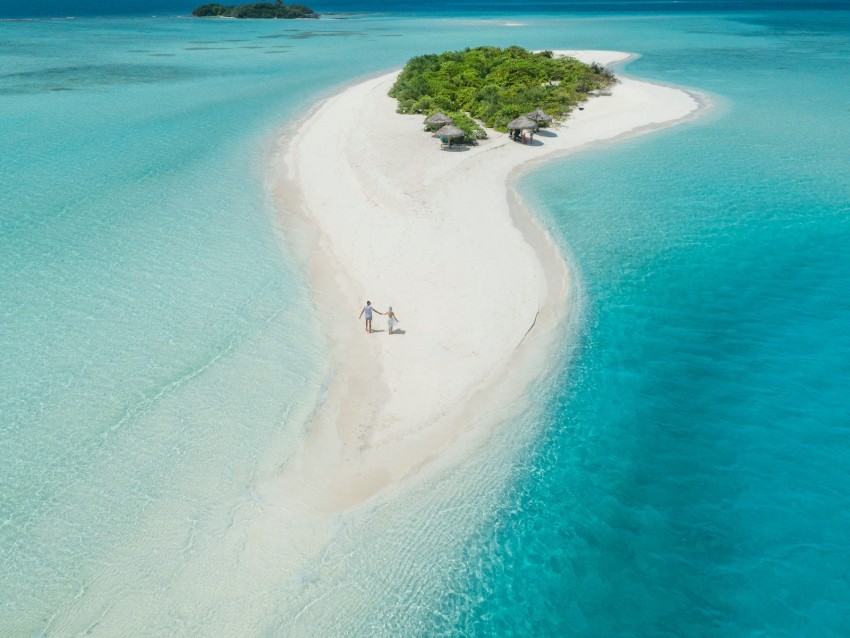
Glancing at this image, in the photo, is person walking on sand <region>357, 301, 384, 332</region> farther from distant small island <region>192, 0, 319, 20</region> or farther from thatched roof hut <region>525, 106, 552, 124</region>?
distant small island <region>192, 0, 319, 20</region>

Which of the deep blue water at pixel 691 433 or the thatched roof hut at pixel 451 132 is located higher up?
the thatched roof hut at pixel 451 132

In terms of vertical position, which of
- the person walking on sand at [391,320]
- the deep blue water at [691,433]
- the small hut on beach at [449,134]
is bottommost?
the deep blue water at [691,433]

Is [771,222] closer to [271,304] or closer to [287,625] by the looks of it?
[271,304]

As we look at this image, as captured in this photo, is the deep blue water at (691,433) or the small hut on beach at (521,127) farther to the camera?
the small hut on beach at (521,127)

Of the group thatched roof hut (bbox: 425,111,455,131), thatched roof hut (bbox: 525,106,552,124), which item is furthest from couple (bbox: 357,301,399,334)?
thatched roof hut (bbox: 525,106,552,124)

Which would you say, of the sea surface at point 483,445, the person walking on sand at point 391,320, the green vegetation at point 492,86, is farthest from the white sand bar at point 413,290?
the green vegetation at point 492,86

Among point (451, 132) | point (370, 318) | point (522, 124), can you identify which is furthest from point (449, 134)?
point (370, 318)

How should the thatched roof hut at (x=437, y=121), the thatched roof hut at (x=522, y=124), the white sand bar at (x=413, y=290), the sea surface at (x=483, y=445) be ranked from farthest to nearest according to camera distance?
1. the thatched roof hut at (x=437, y=121)
2. the thatched roof hut at (x=522, y=124)
3. the white sand bar at (x=413, y=290)
4. the sea surface at (x=483, y=445)

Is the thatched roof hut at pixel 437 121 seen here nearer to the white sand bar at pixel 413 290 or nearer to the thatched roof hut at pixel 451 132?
the white sand bar at pixel 413 290
